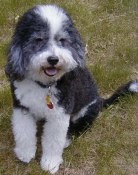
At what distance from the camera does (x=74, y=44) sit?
3.41 m

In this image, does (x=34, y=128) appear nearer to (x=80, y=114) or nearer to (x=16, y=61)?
(x=80, y=114)

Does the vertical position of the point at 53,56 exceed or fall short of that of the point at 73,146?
it exceeds it

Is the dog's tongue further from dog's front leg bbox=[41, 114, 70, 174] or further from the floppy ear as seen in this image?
dog's front leg bbox=[41, 114, 70, 174]

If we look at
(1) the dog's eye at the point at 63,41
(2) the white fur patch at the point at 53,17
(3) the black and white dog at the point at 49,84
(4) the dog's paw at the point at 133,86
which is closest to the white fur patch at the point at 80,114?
(3) the black and white dog at the point at 49,84

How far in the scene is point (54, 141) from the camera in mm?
3709

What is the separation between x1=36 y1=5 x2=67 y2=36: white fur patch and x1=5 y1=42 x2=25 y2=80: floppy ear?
0.87ft

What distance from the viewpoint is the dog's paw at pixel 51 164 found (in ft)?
12.4

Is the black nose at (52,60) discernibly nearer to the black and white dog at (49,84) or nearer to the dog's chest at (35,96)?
the black and white dog at (49,84)

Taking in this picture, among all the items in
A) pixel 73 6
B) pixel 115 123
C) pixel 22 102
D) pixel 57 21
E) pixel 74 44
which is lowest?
pixel 115 123

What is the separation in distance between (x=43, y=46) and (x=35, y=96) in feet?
1.38

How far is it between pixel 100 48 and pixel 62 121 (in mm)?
1668

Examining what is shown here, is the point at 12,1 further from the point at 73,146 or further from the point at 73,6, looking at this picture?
the point at 73,146

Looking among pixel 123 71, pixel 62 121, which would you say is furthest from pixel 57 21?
pixel 123 71

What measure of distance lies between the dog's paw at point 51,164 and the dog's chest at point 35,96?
17.1 inches
